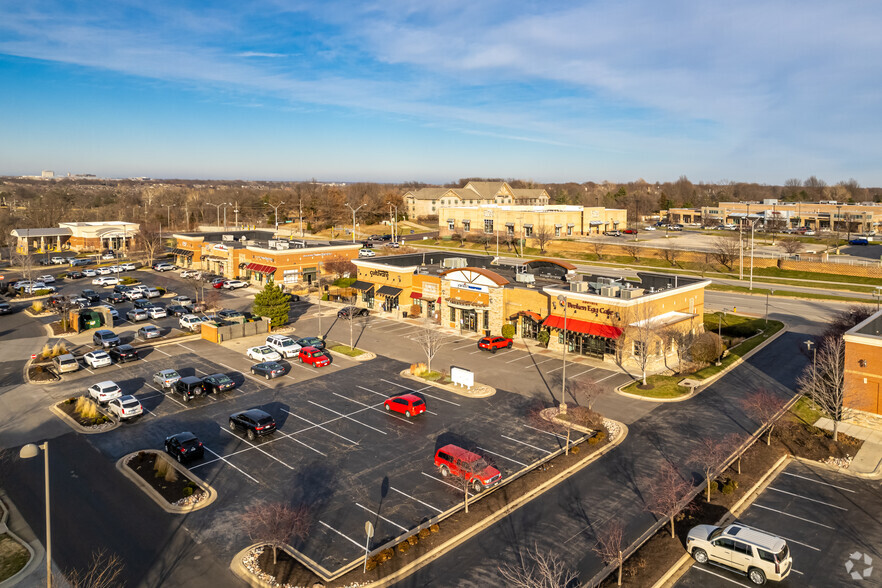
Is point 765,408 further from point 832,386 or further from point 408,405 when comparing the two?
point 408,405

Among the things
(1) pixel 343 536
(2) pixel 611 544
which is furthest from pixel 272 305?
(2) pixel 611 544

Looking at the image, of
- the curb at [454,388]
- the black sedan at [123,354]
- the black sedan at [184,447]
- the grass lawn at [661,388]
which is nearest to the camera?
the black sedan at [184,447]

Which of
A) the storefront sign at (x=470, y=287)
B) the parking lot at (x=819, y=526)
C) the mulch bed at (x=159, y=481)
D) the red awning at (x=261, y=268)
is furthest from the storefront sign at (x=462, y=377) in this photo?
the red awning at (x=261, y=268)

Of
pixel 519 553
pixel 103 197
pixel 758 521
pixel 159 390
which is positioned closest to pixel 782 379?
pixel 758 521

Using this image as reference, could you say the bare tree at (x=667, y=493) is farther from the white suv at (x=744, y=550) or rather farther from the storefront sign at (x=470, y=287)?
the storefront sign at (x=470, y=287)

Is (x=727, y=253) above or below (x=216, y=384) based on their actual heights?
above

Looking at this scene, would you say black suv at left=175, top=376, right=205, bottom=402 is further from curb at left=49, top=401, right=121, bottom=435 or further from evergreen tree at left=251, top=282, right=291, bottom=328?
evergreen tree at left=251, top=282, right=291, bottom=328
